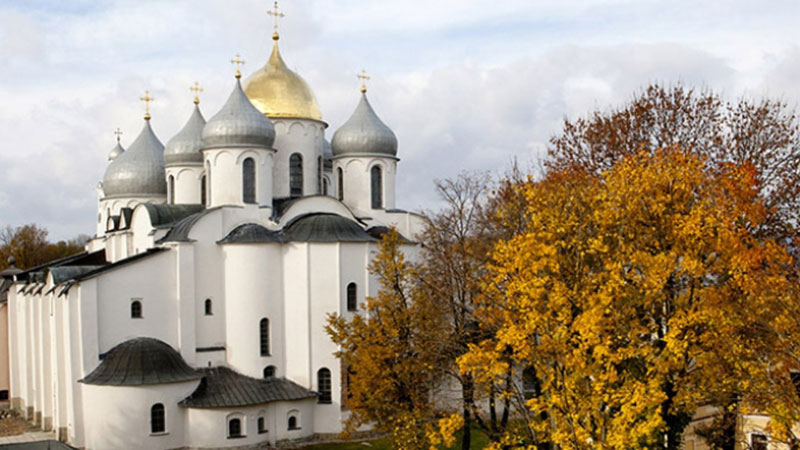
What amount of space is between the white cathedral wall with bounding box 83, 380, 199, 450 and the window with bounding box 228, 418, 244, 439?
1718 mm

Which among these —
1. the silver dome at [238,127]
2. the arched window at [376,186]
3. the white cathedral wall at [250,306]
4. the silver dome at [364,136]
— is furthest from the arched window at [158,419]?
the silver dome at [364,136]

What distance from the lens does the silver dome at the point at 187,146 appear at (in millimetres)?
34625

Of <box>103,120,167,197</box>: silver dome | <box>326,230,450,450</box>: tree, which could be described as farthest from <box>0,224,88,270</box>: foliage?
<box>326,230,450,450</box>: tree

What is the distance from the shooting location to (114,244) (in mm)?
34719

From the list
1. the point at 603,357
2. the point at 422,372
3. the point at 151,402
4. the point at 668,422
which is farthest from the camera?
the point at 151,402

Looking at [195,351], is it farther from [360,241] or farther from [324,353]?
[360,241]

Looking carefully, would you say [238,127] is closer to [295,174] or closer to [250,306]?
[295,174]

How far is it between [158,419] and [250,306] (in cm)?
480

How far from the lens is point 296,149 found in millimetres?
33188

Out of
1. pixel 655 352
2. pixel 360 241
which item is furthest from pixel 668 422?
pixel 360 241

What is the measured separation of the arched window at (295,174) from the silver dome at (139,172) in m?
8.36

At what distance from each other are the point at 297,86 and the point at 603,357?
2329 cm

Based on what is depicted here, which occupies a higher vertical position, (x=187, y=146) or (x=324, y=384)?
(x=187, y=146)

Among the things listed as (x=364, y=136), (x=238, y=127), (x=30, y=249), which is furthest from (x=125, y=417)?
(x=30, y=249)
